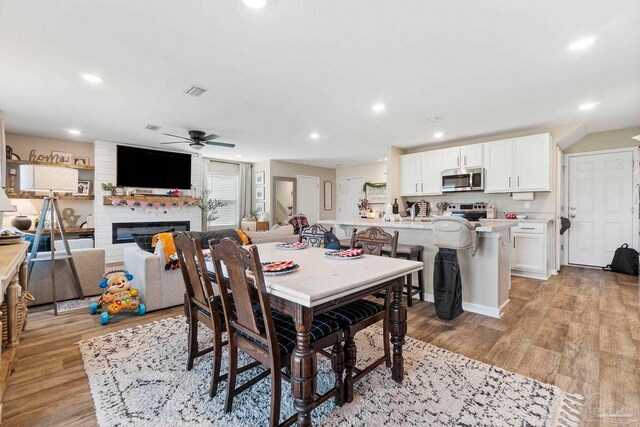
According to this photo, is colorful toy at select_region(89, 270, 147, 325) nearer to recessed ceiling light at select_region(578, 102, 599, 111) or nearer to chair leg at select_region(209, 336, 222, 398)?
chair leg at select_region(209, 336, 222, 398)

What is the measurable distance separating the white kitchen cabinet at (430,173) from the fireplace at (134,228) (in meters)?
5.27

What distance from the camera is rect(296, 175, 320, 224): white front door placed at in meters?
8.59

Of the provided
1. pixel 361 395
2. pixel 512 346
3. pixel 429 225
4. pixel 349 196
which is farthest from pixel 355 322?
pixel 349 196

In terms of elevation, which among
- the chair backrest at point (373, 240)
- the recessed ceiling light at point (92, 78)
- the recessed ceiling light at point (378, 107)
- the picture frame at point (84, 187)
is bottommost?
the chair backrest at point (373, 240)

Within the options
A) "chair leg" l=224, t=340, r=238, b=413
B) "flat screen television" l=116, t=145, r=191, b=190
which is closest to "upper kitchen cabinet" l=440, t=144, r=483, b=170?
"chair leg" l=224, t=340, r=238, b=413

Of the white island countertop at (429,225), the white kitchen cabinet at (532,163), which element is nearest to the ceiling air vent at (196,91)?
the white island countertop at (429,225)

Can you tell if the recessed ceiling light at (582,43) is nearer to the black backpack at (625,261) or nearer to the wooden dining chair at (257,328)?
the wooden dining chair at (257,328)

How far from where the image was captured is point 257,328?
146 cm

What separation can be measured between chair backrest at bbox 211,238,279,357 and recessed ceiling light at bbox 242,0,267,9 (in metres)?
1.50

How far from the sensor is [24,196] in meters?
5.12

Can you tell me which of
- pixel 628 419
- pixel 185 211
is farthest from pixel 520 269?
pixel 185 211

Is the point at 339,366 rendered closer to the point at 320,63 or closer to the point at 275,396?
the point at 275,396

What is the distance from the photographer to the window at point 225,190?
Result: 7.75m

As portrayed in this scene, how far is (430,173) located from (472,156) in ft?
2.51
